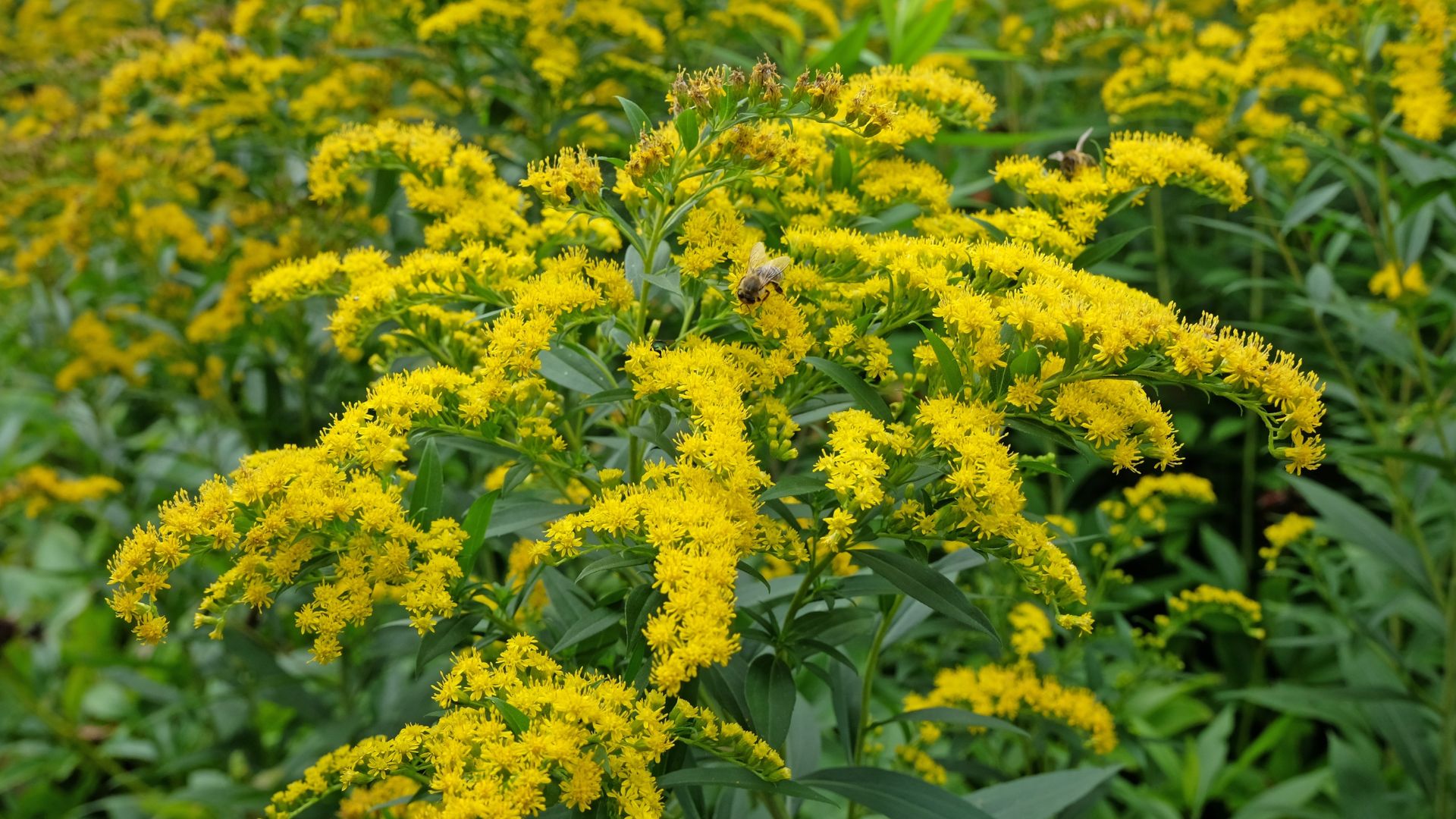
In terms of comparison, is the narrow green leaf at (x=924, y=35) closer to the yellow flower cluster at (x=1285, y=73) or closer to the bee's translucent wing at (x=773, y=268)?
the yellow flower cluster at (x=1285, y=73)

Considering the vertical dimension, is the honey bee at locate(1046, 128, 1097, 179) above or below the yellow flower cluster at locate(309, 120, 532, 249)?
above

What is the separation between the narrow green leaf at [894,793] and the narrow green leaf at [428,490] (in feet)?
2.51

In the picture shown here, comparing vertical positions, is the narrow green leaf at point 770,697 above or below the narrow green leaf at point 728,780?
above

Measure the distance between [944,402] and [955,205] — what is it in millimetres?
1041

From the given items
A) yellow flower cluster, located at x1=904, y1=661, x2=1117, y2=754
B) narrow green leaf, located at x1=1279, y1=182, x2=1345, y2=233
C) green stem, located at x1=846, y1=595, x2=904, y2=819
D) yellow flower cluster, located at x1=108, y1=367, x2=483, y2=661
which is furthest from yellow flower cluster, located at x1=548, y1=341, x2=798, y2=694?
narrow green leaf, located at x1=1279, y1=182, x2=1345, y2=233

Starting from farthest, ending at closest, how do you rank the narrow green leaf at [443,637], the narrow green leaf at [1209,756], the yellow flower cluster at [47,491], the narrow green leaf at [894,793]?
1. the yellow flower cluster at [47,491]
2. the narrow green leaf at [1209,756]
3. the narrow green leaf at [894,793]
4. the narrow green leaf at [443,637]

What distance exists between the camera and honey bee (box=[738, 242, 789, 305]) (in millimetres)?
1561

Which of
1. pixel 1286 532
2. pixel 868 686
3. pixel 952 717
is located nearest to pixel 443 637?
pixel 868 686

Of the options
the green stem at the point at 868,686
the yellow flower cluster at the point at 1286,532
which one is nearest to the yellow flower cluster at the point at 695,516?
the green stem at the point at 868,686

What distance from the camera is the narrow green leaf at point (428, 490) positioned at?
5.48 ft

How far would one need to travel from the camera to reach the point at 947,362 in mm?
1532

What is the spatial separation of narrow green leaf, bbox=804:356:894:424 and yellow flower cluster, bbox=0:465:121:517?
3.27m

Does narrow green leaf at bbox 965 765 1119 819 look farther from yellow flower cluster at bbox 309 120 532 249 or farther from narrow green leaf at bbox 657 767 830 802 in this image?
yellow flower cluster at bbox 309 120 532 249

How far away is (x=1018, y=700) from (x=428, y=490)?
1.40 m
